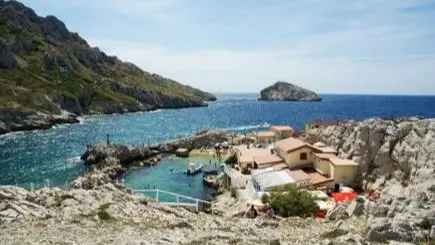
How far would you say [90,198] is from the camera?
36000 millimetres

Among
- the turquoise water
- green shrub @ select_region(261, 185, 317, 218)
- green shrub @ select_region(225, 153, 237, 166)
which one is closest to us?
green shrub @ select_region(261, 185, 317, 218)

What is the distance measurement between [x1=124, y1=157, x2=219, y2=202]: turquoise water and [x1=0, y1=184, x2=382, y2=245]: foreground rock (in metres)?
35.3

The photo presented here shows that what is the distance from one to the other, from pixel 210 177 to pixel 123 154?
3163 cm

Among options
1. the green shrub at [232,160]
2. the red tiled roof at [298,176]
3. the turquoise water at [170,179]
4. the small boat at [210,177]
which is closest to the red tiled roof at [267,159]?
the small boat at [210,177]

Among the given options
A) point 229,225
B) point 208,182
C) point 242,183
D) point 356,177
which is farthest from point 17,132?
point 229,225

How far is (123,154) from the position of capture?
374 ft

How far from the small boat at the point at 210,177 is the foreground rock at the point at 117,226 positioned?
49233 millimetres

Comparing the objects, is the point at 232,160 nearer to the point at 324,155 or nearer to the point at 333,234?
the point at 324,155

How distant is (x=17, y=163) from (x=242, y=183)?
56.5m

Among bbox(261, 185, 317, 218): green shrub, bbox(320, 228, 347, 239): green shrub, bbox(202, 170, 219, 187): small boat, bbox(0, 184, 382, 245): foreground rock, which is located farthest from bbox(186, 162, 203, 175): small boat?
bbox(320, 228, 347, 239): green shrub

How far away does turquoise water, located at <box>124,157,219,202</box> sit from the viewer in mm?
81438

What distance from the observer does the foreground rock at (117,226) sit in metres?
23.9

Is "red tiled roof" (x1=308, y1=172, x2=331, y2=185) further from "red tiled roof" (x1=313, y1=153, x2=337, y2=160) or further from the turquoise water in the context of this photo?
the turquoise water

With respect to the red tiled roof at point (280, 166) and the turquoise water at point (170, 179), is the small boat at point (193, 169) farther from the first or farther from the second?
the red tiled roof at point (280, 166)
